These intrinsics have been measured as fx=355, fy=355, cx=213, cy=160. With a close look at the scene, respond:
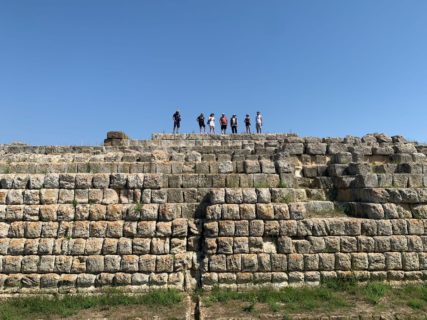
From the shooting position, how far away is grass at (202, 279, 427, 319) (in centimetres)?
712

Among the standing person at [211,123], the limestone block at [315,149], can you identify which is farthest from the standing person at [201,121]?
the limestone block at [315,149]

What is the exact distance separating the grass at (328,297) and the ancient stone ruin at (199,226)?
0.84 feet

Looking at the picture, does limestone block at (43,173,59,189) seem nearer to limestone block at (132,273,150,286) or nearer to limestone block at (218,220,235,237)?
limestone block at (132,273,150,286)

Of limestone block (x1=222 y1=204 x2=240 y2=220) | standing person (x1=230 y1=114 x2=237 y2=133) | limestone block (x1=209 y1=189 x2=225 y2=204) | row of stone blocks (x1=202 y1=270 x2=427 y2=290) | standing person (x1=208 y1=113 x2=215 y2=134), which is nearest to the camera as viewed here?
row of stone blocks (x1=202 y1=270 x2=427 y2=290)

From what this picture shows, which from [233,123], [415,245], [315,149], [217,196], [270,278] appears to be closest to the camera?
[270,278]

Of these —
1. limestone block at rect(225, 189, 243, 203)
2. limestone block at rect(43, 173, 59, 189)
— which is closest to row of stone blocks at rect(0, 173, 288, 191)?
limestone block at rect(43, 173, 59, 189)

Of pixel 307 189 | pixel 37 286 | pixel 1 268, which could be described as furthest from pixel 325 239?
pixel 1 268

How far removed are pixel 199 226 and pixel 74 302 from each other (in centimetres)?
315

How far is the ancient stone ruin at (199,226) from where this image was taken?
26.7 ft

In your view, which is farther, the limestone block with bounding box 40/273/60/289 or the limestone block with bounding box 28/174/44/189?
the limestone block with bounding box 28/174/44/189

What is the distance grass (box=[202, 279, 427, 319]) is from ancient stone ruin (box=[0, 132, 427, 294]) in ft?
0.84

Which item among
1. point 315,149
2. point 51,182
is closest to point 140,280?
point 51,182

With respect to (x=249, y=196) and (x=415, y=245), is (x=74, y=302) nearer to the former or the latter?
(x=249, y=196)

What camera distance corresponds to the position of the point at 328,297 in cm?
747
